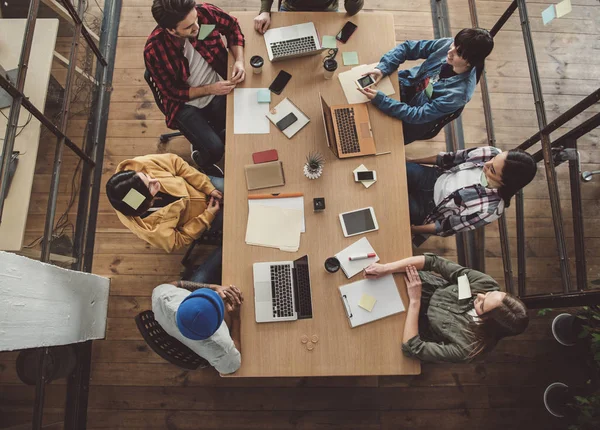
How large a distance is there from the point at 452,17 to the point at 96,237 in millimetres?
3309

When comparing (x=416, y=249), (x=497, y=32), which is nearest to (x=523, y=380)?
(x=416, y=249)

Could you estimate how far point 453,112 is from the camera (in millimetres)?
2289

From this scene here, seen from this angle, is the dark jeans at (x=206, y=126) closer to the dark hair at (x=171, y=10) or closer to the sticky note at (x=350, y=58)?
the dark hair at (x=171, y=10)

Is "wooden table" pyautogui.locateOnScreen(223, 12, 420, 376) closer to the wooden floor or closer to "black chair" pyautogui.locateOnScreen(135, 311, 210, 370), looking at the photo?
"black chair" pyautogui.locateOnScreen(135, 311, 210, 370)

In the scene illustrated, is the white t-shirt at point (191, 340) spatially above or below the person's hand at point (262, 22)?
below

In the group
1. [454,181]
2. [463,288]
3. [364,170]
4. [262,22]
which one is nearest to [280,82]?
[262,22]

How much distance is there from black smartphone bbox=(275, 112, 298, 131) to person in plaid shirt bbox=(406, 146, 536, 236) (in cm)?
82

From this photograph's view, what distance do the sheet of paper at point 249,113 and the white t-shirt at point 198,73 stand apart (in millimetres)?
298

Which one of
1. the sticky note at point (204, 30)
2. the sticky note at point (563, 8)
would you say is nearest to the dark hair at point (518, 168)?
the sticky note at point (563, 8)

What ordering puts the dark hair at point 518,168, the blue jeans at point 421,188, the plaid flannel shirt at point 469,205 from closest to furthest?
the dark hair at point 518,168
the plaid flannel shirt at point 469,205
the blue jeans at point 421,188

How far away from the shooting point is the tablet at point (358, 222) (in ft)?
6.67

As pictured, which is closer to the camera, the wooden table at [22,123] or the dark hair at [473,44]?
the dark hair at [473,44]

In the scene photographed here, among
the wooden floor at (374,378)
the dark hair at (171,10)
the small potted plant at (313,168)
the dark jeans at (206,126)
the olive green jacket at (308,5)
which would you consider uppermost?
the olive green jacket at (308,5)

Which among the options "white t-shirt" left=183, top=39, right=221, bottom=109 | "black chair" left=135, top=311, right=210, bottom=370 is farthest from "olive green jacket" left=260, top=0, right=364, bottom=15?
"black chair" left=135, top=311, right=210, bottom=370
